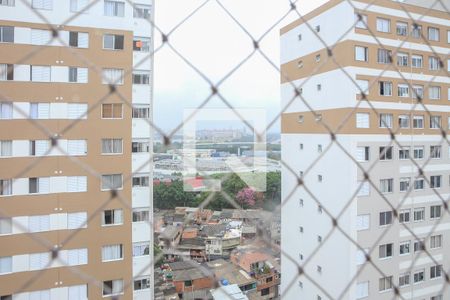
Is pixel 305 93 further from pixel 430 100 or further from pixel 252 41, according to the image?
pixel 252 41

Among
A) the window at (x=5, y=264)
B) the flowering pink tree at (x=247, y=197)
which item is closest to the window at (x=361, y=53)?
the flowering pink tree at (x=247, y=197)

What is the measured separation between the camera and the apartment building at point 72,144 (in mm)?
1419

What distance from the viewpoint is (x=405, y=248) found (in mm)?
2461

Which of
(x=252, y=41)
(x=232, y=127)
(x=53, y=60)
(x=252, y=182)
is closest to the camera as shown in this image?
(x=252, y=41)

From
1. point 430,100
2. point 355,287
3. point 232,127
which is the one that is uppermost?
point 430,100

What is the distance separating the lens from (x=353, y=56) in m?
2.06

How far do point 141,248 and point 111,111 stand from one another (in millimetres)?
653

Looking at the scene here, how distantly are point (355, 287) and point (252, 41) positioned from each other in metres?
2.21

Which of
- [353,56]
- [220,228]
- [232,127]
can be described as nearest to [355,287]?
[220,228]

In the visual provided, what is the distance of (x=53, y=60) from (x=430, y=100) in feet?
7.59

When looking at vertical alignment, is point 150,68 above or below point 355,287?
above

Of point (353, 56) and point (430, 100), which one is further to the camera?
point (430, 100)

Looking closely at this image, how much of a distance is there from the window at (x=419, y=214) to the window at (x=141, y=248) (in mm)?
1842

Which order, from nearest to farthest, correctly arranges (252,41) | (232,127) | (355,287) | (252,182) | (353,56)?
(252,41) < (232,127) < (252,182) < (353,56) < (355,287)
